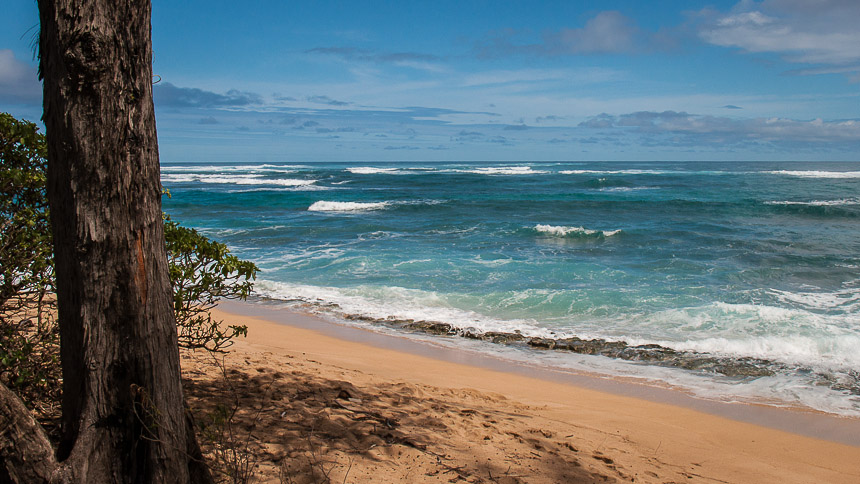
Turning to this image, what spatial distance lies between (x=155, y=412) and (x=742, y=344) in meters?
7.57

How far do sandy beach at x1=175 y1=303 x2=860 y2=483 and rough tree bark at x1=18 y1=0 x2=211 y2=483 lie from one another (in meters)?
0.60

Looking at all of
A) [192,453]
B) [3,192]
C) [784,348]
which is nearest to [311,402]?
[192,453]

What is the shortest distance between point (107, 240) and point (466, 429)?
297cm

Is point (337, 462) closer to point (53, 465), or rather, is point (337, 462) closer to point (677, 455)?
point (53, 465)

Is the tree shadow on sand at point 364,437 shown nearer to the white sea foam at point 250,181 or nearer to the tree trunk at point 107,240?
the tree trunk at point 107,240

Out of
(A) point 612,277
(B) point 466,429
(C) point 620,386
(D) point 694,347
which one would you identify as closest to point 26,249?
(B) point 466,429

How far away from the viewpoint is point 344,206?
27.3m

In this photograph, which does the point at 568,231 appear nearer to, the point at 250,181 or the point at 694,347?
the point at 694,347

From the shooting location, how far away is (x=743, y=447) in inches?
189

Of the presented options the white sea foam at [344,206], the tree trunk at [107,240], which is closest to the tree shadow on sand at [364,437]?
the tree trunk at [107,240]

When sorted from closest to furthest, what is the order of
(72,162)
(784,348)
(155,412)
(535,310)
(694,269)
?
(72,162), (155,412), (784,348), (535,310), (694,269)

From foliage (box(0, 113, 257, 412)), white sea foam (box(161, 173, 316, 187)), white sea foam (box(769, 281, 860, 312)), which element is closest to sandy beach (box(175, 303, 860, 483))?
foliage (box(0, 113, 257, 412))

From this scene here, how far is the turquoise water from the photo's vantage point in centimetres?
715

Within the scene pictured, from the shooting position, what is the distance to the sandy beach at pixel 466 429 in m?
3.47
